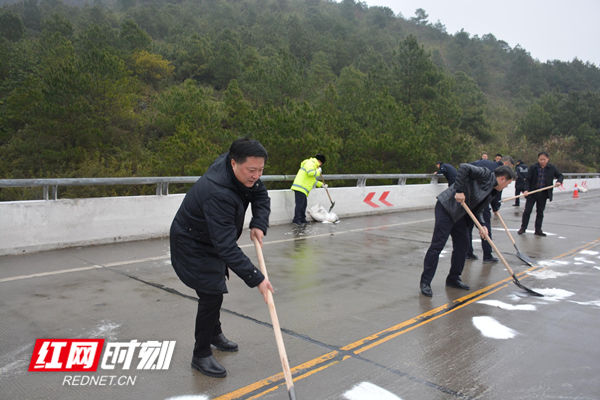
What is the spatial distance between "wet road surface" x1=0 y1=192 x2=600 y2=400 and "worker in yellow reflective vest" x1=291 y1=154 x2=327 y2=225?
3241mm

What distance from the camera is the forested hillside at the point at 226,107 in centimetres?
2358

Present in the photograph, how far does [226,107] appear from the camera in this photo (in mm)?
35969

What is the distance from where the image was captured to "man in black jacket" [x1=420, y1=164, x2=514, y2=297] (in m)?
6.23

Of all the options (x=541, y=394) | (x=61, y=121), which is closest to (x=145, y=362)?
(x=541, y=394)

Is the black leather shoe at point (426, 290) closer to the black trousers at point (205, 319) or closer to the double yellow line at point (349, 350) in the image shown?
the double yellow line at point (349, 350)

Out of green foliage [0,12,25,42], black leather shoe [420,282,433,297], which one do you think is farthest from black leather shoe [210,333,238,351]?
green foliage [0,12,25,42]

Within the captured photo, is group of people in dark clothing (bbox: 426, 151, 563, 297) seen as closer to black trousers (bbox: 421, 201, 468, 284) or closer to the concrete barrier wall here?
black trousers (bbox: 421, 201, 468, 284)

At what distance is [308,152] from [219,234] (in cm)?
1669

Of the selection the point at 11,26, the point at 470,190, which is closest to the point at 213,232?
the point at 470,190

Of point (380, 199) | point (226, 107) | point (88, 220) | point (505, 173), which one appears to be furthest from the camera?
point (226, 107)

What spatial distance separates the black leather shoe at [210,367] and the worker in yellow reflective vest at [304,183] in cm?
792

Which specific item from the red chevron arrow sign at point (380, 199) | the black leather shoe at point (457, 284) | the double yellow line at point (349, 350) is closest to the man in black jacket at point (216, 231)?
the double yellow line at point (349, 350)

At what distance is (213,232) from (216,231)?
2cm

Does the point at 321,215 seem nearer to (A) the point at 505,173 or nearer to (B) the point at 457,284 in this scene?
(B) the point at 457,284
